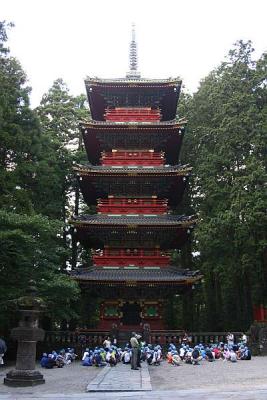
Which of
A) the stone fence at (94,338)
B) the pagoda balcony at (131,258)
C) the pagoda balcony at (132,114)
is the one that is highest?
the pagoda balcony at (132,114)

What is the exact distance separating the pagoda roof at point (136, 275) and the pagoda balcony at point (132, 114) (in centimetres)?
1048

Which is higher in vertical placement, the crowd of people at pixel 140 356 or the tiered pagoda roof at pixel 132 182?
the tiered pagoda roof at pixel 132 182

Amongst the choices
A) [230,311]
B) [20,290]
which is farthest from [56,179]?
[230,311]

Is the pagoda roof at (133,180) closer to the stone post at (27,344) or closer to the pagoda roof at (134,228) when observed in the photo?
the pagoda roof at (134,228)

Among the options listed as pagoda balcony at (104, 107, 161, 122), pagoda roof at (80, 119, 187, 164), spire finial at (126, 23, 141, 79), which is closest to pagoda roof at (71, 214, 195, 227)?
pagoda roof at (80, 119, 187, 164)

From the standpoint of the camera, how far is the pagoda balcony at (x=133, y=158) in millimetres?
30006

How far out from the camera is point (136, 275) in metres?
26.2

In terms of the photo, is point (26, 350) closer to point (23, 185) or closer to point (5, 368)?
point (5, 368)

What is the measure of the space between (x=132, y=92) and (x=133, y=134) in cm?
329

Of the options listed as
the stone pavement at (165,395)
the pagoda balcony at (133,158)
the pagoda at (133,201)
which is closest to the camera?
the stone pavement at (165,395)

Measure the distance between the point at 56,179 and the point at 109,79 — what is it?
8246mm

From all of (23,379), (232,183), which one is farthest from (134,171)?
(23,379)

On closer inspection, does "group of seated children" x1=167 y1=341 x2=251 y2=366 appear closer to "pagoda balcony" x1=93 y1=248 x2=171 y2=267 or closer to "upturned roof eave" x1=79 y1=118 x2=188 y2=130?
"pagoda balcony" x1=93 y1=248 x2=171 y2=267

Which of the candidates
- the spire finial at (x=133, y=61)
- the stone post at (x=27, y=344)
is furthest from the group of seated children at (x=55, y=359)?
the spire finial at (x=133, y=61)
